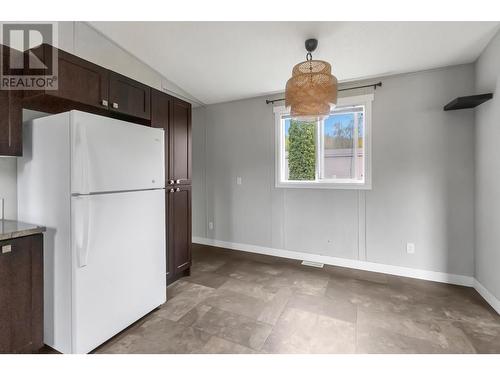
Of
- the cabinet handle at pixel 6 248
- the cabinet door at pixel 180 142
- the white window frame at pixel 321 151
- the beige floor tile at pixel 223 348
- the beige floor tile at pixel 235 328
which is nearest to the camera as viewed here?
the cabinet handle at pixel 6 248

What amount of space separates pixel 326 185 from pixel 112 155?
2.59 meters

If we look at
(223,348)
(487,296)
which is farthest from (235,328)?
(487,296)

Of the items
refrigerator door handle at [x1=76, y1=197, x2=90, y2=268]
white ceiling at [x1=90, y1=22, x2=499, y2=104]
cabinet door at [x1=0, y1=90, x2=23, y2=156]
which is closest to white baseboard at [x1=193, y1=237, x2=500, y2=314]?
white ceiling at [x1=90, y1=22, x2=499, y2=104]

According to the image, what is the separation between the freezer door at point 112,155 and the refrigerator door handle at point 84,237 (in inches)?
3.5

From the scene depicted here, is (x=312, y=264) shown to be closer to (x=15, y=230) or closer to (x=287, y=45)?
(x=287, y=45)

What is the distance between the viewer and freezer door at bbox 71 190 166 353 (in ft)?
4.78

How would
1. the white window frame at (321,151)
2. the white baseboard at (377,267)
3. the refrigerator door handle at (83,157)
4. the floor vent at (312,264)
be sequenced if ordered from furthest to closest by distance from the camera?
the floor vent at (312,264) < the white window frame at (321,151) < the white baseboard at (377,267) < the refrigerator door handle at (83,157)

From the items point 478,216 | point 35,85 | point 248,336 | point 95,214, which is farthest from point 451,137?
point 35,85

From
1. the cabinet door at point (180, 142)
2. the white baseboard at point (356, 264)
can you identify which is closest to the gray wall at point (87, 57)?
the cabinet door at point (180, 142)

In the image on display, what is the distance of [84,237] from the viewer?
1.47m

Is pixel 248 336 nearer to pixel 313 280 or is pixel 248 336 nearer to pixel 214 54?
pixel 313 280

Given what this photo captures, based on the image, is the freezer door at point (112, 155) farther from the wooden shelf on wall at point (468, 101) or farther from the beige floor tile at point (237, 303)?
the wooden shelf on wall at point (468, 101)

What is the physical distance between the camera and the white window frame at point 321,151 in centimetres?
296

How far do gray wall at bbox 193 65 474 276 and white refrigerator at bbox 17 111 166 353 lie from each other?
210 cm
